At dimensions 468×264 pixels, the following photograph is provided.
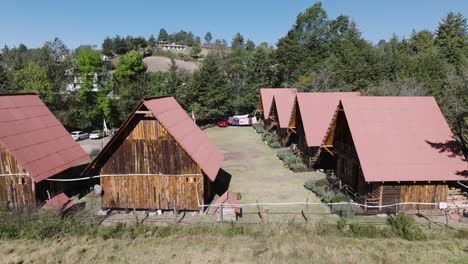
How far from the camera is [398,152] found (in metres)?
21.2

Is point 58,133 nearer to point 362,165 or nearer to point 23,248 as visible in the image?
point 23,248

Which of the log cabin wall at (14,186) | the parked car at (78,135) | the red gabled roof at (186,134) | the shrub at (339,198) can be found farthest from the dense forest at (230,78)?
the log cabin wall at (14,186)

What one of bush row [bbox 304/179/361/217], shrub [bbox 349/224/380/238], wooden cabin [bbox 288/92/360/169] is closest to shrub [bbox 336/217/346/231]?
shrub [bbox 349/224/380/238]

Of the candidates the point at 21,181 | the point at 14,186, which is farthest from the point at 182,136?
the point at 14,186

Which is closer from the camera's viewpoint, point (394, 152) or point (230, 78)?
point (394, 152)

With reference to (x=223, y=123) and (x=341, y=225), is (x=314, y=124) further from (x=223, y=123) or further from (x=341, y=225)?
(x=223, y=123)

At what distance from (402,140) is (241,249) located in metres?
12.5

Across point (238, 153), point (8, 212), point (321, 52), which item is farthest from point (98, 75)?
point (321, 52)

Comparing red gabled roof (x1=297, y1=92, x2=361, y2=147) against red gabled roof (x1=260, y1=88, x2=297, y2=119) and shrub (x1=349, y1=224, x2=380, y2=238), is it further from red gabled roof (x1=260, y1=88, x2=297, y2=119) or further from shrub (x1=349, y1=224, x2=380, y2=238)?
red gabled roof (x1=260, y1=88, x2=297, y2=119)

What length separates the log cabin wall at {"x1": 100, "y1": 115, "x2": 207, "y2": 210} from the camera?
818 inches

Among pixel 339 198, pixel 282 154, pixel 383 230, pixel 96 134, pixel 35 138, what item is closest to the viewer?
pixel 383 230

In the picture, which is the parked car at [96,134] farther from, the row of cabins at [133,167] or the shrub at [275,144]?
the row of cabins at [133,167]

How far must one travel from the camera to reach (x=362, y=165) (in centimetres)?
2061

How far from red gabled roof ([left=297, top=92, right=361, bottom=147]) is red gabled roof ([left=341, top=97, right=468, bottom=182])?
744 centimetres
